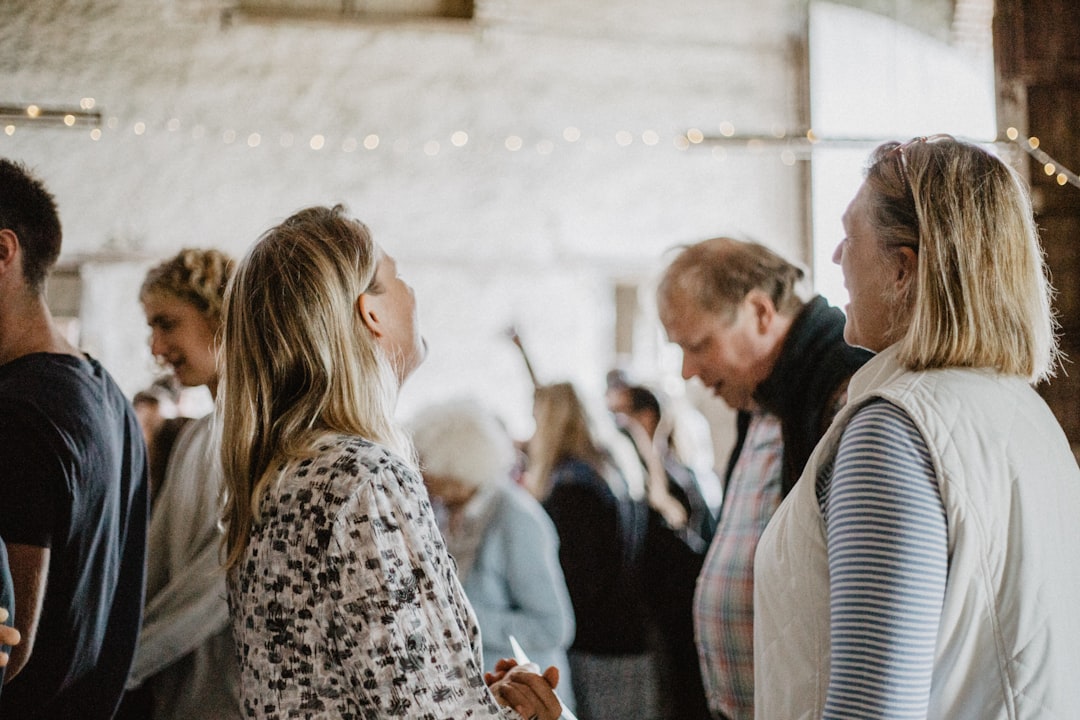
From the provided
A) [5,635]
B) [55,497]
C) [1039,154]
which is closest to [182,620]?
[55,497]

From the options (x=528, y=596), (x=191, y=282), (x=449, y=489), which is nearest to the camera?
(x=191, y=282)

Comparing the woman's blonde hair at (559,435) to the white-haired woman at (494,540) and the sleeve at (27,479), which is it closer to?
the white-haired woman at (494,540)

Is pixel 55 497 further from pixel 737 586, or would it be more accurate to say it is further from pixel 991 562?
pixel 991 562

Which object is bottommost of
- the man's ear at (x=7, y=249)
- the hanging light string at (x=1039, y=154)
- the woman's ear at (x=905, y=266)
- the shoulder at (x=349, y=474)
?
the shoulder at (x=349, y=474)

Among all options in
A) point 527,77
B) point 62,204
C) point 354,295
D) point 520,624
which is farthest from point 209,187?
point 354,295

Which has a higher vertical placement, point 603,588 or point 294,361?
point 294,361

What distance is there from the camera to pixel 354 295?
1.33 meters

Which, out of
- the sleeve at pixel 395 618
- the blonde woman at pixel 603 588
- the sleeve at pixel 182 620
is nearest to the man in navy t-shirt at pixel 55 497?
the sleeve at pixel 182 620

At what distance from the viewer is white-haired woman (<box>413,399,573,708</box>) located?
295cm

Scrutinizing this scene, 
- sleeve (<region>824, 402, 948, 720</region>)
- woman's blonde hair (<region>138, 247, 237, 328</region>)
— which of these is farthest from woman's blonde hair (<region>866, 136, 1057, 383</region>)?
woman's blonde hair (<region>138, 247, 237, 328</region>)

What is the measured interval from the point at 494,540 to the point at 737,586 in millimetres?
1227

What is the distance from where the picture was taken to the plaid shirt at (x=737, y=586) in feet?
6.17

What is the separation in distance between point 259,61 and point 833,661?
162 inches

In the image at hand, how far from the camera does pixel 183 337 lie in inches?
92.6
